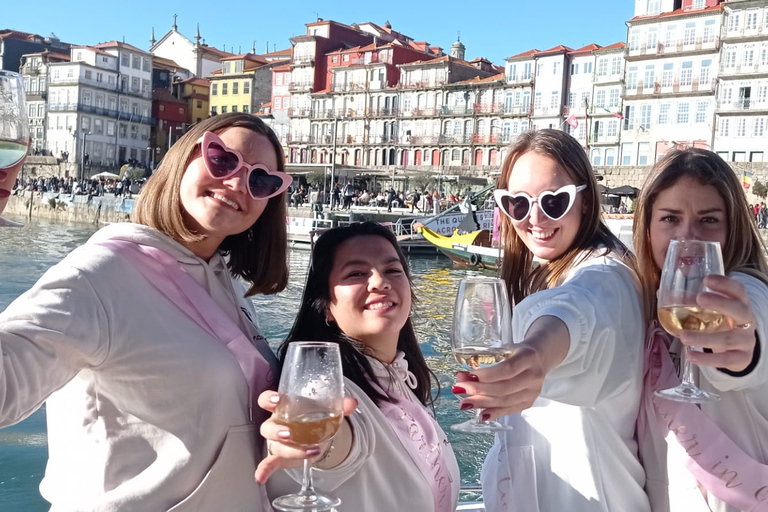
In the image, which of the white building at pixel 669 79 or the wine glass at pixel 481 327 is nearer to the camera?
the wine glass at pixel 481 327

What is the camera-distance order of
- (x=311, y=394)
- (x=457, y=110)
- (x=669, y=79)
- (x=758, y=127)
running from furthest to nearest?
1. (x=457, y=110)
2. (x=669, y=79)
3. (x=758, y=127)
4. (x=311, y=394)

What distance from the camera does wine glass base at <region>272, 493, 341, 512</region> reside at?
1542 millimetres

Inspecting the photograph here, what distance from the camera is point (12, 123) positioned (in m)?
1.20

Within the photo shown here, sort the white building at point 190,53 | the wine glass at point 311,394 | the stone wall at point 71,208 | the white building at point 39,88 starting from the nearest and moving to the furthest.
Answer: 1. the wine glass at point 311,394
2. the stone wall at point 71,208
3. the white building at point 39,88
4. the white building at point 190,53

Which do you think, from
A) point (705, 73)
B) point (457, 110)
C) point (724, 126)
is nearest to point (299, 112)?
point (457, 110)

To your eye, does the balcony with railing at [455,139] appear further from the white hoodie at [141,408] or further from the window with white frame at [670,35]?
the white hoodie at [141,408]

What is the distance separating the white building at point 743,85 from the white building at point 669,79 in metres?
0.70

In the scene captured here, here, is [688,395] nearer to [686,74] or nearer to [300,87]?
[686,74]

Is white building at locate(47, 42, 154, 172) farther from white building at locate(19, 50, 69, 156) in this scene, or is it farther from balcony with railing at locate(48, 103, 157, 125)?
white building at locate(19, 50, 69, 156)

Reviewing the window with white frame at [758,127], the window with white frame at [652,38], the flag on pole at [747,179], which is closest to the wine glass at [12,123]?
the flag on pole at [747,179]

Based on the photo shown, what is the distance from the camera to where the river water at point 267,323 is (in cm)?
508

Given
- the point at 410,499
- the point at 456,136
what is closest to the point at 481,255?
the point at 410,499

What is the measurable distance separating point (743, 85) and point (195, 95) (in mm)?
42076

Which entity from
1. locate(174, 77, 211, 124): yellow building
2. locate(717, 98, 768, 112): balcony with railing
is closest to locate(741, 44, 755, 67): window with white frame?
locate(717, 98, 768, 112): balcony with railing
